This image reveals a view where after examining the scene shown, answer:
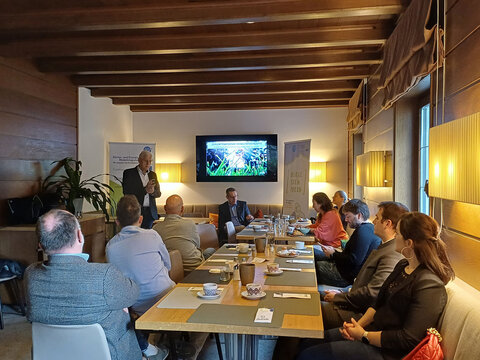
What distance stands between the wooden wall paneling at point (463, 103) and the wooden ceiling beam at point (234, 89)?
4213 millimetres

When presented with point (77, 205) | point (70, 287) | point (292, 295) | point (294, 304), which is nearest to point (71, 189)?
point (77, 205)

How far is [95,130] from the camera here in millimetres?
7109

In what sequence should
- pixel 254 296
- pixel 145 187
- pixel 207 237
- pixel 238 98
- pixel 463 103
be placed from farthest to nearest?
1. pixel 238 98
2. pixel 145 187
3. pixel 207 237
4. pixel 463 103
5. pixel 254 296

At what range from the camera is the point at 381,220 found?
2682 mm

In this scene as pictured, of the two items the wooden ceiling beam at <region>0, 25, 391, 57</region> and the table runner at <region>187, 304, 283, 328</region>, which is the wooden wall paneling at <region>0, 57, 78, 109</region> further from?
the table runner at <region>187, 304, 283, 328</region>

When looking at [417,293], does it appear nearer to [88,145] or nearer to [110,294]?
[110,294]

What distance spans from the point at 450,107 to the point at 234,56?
10.4 ft

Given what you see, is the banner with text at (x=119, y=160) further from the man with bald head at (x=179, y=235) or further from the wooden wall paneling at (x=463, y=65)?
the wooden wall paneling at (x=463, y=65)

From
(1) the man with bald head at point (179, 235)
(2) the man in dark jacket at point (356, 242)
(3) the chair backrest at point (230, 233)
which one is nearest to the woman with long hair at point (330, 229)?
(2) the man in dark jacket at point (356, 242)

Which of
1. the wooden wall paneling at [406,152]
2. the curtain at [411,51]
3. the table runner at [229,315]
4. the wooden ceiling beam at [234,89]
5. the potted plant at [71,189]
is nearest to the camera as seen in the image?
the table runner at [229,315]

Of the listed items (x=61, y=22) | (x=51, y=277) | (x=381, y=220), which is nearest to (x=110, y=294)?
(x=51, y=277)

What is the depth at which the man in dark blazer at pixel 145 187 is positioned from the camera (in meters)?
6.06

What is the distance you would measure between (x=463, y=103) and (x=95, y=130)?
6.16 metres

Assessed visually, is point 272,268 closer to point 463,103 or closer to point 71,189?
point 463,103
